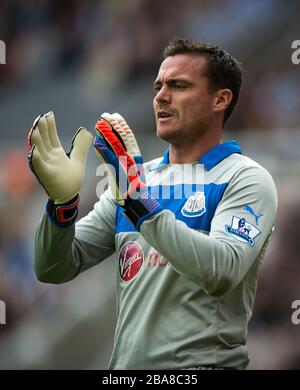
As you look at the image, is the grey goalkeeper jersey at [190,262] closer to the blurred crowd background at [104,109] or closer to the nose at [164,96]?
the nose at [164,96]

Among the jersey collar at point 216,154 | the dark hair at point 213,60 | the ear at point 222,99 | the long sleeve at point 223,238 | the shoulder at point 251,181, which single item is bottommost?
the long sleeve at point 223,238

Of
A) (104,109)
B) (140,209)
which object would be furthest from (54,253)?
(104,109)

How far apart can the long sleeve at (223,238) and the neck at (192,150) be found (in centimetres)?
26

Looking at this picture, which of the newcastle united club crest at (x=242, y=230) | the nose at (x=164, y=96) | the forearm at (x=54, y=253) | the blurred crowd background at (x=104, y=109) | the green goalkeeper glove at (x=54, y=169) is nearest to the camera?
the newcastle united club crest at (x=242, y=230)

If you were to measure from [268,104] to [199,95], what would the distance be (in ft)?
13.9

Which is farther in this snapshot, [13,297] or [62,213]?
[13,297]

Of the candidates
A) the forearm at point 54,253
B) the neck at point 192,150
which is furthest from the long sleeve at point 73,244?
the neck at point 192,150

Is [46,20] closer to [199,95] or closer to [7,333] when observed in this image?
[7,333]

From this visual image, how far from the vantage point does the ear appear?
3.20 metres

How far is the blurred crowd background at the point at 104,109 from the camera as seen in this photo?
20.5ft

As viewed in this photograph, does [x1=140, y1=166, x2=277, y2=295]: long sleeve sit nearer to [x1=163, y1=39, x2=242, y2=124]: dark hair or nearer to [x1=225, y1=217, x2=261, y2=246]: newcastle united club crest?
[x1=225, y1=217, x2=261, y2=246]: newcastle united club crest

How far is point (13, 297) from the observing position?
734cm

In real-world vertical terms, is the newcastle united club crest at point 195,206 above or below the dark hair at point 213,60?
below
